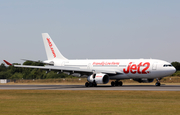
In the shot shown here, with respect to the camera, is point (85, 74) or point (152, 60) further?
point (85, 74)

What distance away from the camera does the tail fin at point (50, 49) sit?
66.4m

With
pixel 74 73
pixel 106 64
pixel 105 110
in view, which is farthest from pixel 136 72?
pixel 105 110

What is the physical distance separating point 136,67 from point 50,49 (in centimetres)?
2173

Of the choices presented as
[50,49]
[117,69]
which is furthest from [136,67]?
[50,49]

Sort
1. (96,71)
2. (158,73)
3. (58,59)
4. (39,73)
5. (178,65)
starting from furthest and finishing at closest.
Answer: (178,65) < (39,73) < (58,59) < (96,71) < (158,73)

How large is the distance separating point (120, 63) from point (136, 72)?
359 centimetres

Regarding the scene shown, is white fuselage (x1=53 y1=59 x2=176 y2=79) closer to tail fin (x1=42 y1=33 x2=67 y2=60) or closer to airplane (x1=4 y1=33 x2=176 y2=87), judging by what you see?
airplane (x1=4 y1=33 x2=176 y2=87)

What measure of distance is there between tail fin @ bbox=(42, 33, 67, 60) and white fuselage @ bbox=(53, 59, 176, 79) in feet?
33.3

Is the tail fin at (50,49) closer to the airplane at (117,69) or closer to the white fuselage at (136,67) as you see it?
the airplane at (117,69)

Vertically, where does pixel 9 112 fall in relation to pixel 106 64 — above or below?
below

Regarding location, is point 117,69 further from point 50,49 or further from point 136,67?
point 50,49

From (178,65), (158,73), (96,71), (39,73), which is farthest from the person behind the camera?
(178,65)

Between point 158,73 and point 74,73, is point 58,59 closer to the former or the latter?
point 74,73

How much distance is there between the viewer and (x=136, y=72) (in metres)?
52.7
